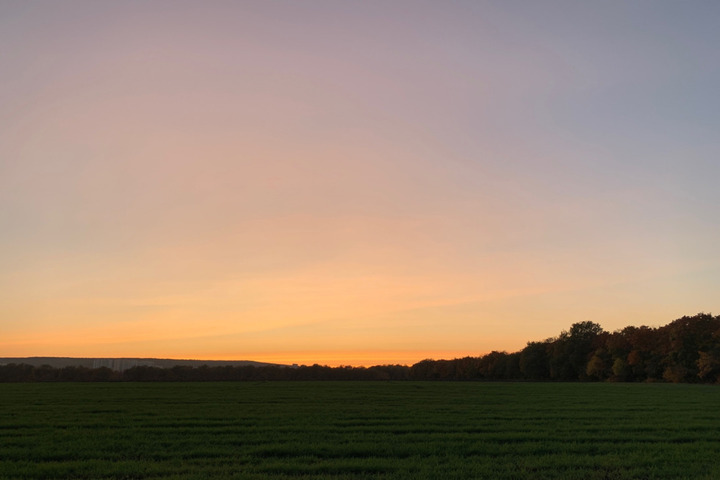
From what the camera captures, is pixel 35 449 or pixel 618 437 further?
pixel 618 437

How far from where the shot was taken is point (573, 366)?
11694cm

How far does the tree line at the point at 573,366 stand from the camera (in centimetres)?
8538

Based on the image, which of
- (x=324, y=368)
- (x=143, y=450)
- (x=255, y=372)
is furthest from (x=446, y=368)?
(x=143, y=450)

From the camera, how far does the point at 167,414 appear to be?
89.6 feet

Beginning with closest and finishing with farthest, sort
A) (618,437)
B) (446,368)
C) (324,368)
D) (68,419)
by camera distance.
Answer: (618,437) → (68,419) → (324,368) → (446,368)

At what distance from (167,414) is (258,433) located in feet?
31.8

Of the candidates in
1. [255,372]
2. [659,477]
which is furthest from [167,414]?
[255,372]

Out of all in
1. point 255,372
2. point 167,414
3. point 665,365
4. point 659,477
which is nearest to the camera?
point 659,477

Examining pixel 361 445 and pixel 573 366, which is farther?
pixel 573 366

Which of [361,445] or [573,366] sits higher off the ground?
[361,445]

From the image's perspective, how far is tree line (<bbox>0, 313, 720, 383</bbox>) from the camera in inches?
3361

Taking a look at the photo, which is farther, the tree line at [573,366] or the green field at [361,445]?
the tree line at [573,366]

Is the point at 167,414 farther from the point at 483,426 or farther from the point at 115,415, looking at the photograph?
the point at 483,426

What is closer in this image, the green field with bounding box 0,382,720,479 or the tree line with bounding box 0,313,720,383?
the green field with bounding box 0,382,720,479
